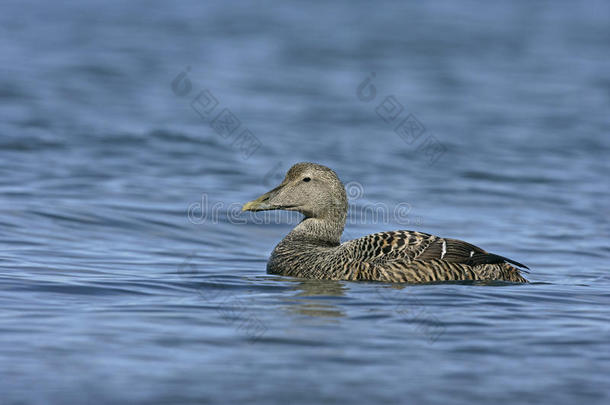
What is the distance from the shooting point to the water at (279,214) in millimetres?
5449

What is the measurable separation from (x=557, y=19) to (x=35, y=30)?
21.8 metres

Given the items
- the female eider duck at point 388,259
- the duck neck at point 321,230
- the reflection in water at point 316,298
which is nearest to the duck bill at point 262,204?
the female eider duck at point 388,259

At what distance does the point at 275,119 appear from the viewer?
20.2 m

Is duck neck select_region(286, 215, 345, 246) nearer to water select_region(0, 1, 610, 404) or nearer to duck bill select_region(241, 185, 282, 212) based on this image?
duck bill select_region(241, 185, 282, 212)

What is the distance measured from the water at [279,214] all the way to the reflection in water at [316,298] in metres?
0.03

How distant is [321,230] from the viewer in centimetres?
901

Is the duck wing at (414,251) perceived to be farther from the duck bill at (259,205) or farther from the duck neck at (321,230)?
the duck bill at (259,205)

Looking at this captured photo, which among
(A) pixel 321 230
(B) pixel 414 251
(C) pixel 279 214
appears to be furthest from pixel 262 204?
(C) pixel 279 214

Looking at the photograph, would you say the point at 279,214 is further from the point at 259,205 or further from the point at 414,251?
the point at 414,251

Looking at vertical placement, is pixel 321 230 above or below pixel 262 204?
below

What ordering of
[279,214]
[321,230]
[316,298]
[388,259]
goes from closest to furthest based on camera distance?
[316,298] < [388,259] < [321,230] < [279,214]

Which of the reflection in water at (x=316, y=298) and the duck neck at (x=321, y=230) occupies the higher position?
the duck neck at (x=321, y=230)

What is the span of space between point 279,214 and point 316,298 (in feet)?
16.8

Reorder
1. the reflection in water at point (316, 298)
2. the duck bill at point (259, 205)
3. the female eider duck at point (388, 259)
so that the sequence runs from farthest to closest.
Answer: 1. the duck bill at point (259, 205)
2. the female eider duck at point (388, 259)
3. the reflection in water at point (316, 298)
